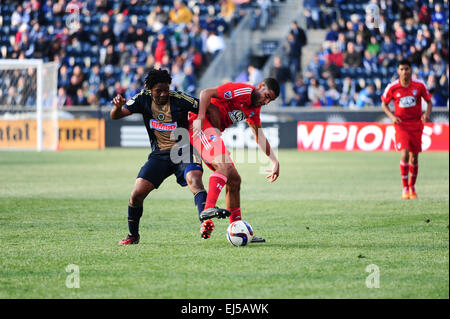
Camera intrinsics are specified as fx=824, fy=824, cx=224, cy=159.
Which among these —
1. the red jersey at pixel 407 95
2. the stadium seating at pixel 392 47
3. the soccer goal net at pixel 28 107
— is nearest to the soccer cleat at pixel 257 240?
the red jersey at pixel 407 95

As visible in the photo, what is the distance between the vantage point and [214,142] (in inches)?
319

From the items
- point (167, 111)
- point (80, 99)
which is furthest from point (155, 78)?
point (80, 99)

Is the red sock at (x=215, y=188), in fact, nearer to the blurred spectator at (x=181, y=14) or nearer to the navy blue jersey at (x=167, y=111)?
the navy blue jersey at (x=167, y=111)

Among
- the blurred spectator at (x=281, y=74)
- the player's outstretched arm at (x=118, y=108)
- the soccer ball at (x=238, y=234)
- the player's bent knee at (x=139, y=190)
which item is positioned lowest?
the soccer ball at (x=238, y=234)

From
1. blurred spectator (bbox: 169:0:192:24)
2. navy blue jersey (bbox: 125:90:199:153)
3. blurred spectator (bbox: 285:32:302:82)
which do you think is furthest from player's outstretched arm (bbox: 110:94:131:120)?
blurred spectator (bbox: 169:0:192:24)

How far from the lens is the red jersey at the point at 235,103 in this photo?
8.16m

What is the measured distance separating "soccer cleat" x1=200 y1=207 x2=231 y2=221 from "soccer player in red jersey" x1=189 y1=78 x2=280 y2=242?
21cm

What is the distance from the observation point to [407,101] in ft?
44.7

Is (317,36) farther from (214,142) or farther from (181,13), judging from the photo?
(214,142)

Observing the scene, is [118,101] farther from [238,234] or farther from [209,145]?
[238,234]

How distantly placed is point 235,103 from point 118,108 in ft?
3.98

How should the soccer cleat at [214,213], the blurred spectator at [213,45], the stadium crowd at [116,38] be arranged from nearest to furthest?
the soccer cleat at [214,213]
the stadium crowd at [116,38]
the blurred spectator at [213,45]

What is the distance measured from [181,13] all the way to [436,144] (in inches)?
433
